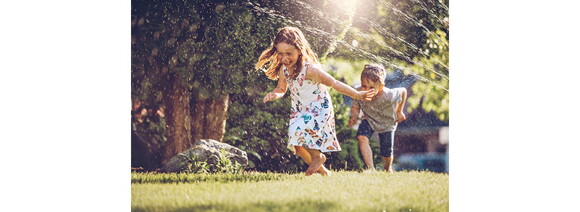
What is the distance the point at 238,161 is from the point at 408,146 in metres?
Answer: 1.41

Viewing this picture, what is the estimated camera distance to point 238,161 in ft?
17.6

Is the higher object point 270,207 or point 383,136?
point 383,136

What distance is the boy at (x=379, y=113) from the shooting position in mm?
5160

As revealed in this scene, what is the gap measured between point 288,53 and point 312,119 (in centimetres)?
55

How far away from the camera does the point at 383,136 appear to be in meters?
5.29

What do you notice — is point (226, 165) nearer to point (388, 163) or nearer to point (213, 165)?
point (213, 165)

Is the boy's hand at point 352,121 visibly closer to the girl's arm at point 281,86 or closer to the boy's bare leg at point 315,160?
the boy's bare leg at point 315,160

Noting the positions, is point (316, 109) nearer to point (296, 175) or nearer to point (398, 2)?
point (296, 175)

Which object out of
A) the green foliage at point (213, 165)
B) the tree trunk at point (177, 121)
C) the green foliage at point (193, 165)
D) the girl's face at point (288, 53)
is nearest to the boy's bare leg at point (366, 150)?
the girl's face at point (288, 53)

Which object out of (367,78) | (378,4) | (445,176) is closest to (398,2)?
(378,4)

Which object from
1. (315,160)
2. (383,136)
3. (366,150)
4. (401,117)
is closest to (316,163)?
(315,160)

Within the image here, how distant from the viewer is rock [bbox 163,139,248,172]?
17.6 feet

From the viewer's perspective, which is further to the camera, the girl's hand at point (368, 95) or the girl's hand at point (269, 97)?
the girl's hand at point (368, 95)

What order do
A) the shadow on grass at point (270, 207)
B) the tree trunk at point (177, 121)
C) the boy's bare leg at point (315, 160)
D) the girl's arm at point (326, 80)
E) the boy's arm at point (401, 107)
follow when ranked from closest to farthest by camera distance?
the shadow on grass at point (270, 207) → the girl's arm at point (326, 80) → the boy's bare leg at point (315, 160) → the boy's arm at point (401, 107) → the tree trunk at point (177, 121)
